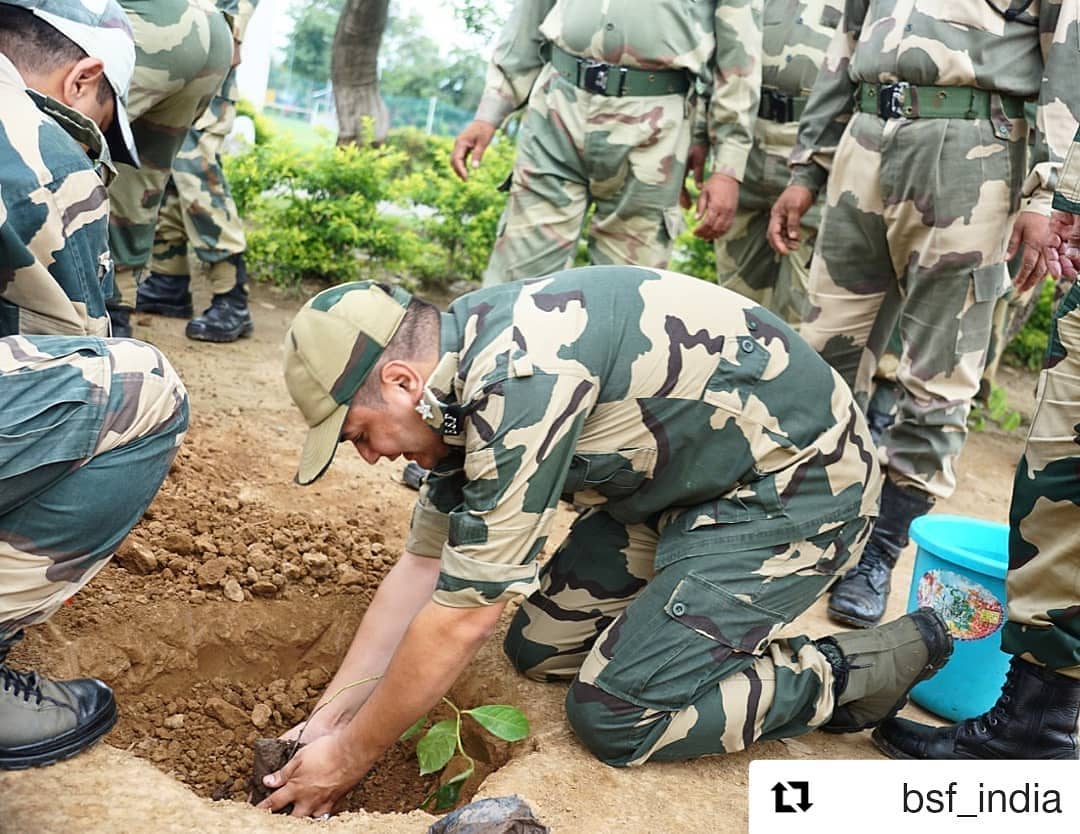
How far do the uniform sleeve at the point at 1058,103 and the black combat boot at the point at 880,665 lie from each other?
112 cm

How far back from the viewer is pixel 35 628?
2789mm

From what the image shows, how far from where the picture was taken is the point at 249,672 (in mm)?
3148

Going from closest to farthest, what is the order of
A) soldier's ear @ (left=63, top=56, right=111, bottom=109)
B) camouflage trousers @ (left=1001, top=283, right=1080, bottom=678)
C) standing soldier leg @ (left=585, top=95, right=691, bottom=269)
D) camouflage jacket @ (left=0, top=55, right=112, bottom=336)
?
1. camouflage jacket @ (left=0, top=55, right=112, bottom=336)
2. soldier's ear @ (left=63, top=56, right=111, bottom=109)
3. camouflage trousers @ (left=1001, top=283, right=1080, bottom=678)
4. standing soldier leg @ (left=585, top=95, right=691, bottom=269)

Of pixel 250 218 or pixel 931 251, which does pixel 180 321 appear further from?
pixel 931 251

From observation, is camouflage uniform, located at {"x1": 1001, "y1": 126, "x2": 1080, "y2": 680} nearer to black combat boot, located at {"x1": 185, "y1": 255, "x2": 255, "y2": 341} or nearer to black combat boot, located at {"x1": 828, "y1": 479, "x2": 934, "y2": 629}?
black combat boot, located at {"x1": 828, "y1": 479, "x2": 934, "y2": 629}

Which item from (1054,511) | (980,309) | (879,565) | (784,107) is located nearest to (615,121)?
(784,107)


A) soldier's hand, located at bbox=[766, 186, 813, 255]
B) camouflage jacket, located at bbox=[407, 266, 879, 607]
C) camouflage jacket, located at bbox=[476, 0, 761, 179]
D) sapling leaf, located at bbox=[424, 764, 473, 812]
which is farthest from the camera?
camouflage jacket, located at bbox=[476, 0, 761, 179]

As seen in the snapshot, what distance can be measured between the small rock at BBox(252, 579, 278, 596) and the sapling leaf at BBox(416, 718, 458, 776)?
690 mm

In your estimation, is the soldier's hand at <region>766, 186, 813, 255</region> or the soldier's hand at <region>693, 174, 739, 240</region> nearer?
the soldier's hand at <region>766, 186, 813, 255</region>

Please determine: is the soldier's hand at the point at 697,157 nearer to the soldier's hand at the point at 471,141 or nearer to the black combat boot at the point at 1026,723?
the soldier's hand at the point at 471,141

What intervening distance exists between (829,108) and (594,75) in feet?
2.72

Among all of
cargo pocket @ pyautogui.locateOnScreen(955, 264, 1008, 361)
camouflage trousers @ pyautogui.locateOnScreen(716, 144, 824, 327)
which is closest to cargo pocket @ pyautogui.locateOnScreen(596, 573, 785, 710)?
cargo pocket @ pyautogui.locateOnScreen(955, 264, 1008, 361)

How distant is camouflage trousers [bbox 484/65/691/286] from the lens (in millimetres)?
4152

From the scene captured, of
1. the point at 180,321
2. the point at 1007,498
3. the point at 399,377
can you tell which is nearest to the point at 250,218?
the point at 180,321
